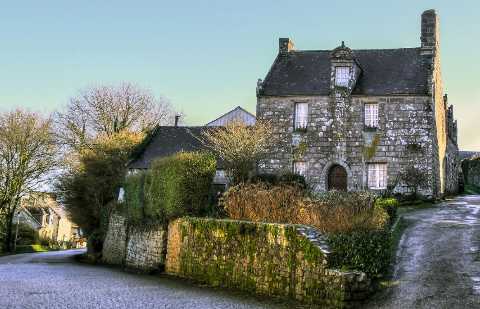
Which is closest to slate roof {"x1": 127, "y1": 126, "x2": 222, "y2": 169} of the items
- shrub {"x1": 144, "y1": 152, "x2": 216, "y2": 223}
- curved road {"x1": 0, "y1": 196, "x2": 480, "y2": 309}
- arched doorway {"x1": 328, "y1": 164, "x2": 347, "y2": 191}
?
arched doorway {"x1": 328, "y1": 164, "x2": 347, "y2": 191}

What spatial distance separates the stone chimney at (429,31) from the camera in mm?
30469

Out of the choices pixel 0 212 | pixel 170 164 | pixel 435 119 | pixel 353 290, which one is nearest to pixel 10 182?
pixel 0 212

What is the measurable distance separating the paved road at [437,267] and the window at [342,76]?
11.7m

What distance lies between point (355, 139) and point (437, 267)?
16314 millimetres

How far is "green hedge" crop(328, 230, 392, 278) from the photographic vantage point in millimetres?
12391

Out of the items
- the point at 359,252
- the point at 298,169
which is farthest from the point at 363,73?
the point at 359,252

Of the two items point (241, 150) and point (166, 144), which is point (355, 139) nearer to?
point (241, 150)

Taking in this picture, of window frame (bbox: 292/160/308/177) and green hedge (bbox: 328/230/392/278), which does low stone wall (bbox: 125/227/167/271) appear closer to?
green hedge (bbox: 328/230/392/278)

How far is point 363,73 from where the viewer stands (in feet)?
101

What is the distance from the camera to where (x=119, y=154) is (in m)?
34.3

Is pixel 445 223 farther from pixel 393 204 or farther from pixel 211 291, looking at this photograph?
pixel 211 291

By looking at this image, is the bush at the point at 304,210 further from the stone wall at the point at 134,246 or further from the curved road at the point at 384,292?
the stone wall at the point at 134,246

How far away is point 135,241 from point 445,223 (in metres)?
12.6

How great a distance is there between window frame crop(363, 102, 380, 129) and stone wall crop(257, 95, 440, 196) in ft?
0.59
